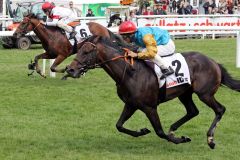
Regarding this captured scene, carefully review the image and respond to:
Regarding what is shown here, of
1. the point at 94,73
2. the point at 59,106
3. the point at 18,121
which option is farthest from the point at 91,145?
the point at 94,73

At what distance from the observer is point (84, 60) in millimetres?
8016

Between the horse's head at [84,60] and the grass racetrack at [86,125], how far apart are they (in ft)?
3.30

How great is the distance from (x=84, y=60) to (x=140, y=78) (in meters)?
0.75

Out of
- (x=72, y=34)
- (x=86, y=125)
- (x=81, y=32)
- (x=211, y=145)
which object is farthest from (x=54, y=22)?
(x=211, y=145)

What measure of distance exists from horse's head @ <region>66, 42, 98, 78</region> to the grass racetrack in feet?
3.30

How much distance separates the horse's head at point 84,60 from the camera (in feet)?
26.2

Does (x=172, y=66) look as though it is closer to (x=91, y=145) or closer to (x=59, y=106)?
(x=91, y=145)

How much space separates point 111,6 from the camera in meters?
33.4

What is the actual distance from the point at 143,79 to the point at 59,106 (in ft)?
12.9

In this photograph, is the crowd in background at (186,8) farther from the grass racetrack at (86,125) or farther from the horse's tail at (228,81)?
the horse's tail at (228,81)

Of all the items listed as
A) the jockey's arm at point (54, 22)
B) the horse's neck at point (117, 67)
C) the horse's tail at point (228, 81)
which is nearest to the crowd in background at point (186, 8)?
the jockey's arm at point (54, 22)

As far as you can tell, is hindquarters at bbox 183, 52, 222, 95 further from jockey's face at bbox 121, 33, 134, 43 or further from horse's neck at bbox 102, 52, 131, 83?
horse's neck at bbox 102, 52, 131, 83

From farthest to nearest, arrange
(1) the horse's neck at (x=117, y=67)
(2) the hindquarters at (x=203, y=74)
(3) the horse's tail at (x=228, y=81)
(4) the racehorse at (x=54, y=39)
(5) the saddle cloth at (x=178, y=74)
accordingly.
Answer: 1. (4) the racehorse at (x=54, y=39)
2. (3) the horse's tail at (x=228, y=81)
3. (2) the hindquarters at (x=203, y=74)
4. (5) the saddle cloth at (x=178, y=74)
5. (1) the horse's neck at (x=117, y=67)

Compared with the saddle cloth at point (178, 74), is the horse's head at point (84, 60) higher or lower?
higher
